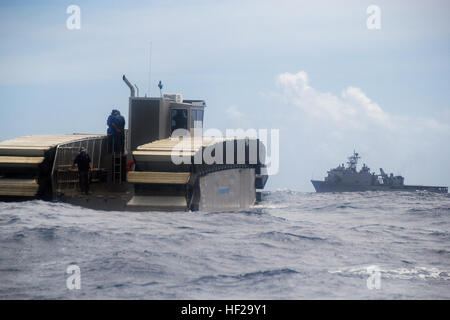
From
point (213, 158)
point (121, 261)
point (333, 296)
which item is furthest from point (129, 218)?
point (333, 296)

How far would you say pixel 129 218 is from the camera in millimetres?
18875

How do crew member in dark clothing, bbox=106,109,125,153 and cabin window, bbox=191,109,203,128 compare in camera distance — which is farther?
cabin window, bbox=191,109,203,128

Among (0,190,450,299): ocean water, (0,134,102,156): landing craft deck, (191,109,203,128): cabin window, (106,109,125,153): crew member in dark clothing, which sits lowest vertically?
(0,190,450,299): ocean water

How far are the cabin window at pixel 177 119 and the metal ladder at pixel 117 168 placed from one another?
2.61 metres

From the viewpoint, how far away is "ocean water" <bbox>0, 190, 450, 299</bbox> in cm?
940

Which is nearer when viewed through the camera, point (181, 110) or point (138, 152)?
point (138, 152)

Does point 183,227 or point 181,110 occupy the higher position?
point 181,110

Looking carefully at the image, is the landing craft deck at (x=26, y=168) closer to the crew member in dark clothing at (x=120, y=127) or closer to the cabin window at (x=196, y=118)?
the crew member in dark clothing at (x=120, y=127)

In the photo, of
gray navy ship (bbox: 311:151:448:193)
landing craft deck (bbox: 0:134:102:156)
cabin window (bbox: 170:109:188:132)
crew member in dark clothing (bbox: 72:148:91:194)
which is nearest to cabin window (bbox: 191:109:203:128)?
cabin window (bbox: 170:109:188:132)

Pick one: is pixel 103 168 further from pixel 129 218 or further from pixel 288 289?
pixel 288 289

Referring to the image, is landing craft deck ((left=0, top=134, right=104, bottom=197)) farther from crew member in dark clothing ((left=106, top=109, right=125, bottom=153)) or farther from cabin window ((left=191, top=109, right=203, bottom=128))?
cabin window ((left=191, top=109, right=203, bottom=128))

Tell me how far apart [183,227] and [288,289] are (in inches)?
302

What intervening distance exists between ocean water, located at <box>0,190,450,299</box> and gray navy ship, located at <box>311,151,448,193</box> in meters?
88.0
